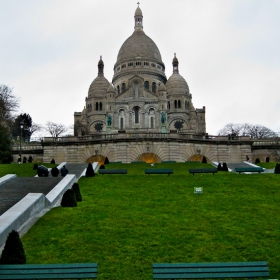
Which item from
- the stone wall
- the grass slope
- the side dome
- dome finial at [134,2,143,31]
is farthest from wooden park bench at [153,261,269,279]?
dome finial at [134,2,143,31]

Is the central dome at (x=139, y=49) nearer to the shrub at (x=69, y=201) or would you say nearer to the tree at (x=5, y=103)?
the tree at (x=5, y=103)

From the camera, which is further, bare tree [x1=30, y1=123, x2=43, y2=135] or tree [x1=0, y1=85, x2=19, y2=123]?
bare tree [x1=30, y1=123, x2=43, y2=135]

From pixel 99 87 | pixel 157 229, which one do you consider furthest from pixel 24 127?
pixel 157 229

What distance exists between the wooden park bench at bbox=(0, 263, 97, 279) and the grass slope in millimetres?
1235

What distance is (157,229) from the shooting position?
49.8 ft

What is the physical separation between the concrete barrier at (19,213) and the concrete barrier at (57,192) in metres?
0.72

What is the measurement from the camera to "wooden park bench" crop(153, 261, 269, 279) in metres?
9.86

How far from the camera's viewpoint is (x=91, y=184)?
2591 cm

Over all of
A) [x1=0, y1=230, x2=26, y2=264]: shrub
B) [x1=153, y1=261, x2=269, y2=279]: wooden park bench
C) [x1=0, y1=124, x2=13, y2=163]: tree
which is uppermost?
[x1=0, y1=124, x2=13, y2=163]: tree

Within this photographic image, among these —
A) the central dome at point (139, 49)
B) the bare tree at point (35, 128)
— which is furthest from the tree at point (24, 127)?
the central dome at point (139, 49)

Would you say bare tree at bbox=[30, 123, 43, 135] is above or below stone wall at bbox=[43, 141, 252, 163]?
above

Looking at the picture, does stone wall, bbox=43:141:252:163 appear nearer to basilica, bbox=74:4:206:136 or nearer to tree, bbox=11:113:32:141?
tree, bbox=11:113:32:141

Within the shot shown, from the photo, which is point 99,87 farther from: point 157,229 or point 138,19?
point 157,229

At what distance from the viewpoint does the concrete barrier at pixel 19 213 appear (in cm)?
1374
